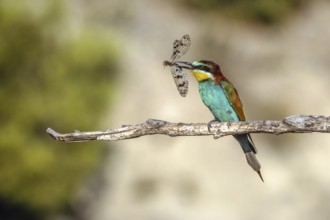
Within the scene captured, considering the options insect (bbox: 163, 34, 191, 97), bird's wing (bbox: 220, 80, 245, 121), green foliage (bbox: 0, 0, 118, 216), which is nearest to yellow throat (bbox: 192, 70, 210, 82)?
bird's wing (bbox: 220, 80, 245, 121)

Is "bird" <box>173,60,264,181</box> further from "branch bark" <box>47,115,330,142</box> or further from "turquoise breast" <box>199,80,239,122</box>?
"branch bark" <box>47,115,330,142</box>

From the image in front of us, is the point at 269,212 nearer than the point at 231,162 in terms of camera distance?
Yes

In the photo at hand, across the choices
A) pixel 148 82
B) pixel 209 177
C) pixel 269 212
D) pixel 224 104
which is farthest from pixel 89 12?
pixel 224 104

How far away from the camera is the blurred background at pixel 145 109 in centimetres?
868

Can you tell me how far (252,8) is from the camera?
46.3ft

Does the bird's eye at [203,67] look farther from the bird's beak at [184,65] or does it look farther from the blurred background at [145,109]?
the blurred background at [145,109]

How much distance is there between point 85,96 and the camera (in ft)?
29.7

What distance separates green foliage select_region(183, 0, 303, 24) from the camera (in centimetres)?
1418

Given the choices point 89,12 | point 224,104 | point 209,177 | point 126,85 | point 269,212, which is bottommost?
point 224,104

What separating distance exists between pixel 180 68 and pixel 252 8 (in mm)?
11501

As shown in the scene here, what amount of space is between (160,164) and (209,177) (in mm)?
626

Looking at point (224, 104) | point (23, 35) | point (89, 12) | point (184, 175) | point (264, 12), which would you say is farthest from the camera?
point (264, 12)

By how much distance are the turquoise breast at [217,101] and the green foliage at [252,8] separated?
1091cm

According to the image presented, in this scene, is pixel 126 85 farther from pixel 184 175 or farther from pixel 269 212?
pixel 269 212
